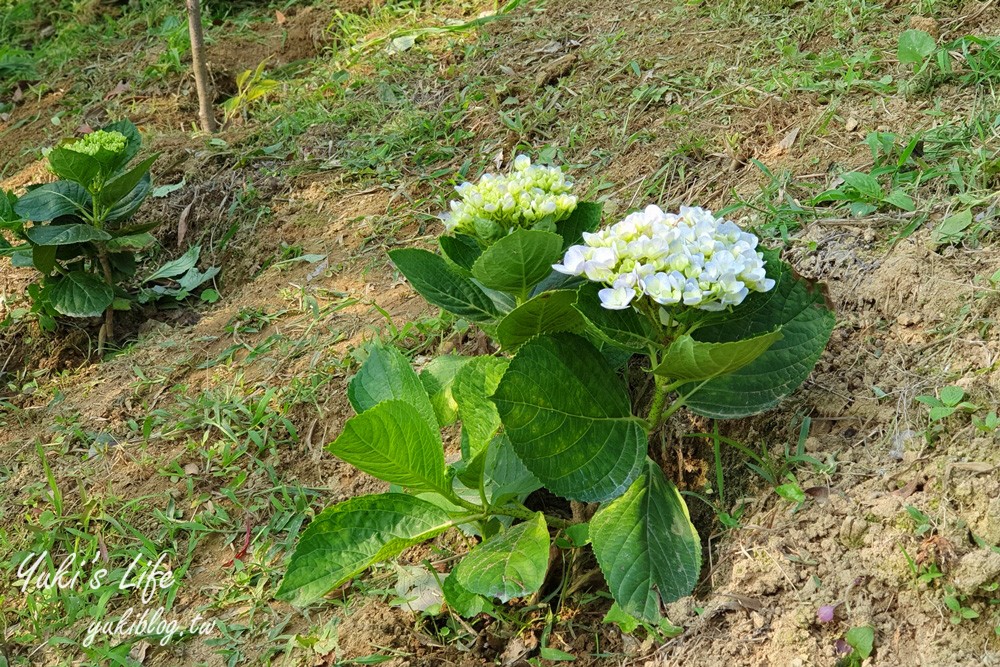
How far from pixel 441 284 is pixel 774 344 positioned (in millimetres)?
853

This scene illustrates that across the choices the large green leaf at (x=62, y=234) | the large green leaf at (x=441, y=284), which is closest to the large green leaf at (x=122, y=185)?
the large green leaf at (x=62, y=234)

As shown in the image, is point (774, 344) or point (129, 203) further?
point (129, 203)

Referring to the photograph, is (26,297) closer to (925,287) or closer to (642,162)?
(642,162)

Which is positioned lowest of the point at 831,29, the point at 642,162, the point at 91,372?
the point at 91,372

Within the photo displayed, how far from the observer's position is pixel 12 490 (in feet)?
9.11

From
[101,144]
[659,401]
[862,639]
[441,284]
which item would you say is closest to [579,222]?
[441,284]

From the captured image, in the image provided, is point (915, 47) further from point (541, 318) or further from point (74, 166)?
point (74, 166)

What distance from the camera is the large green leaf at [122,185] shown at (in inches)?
127

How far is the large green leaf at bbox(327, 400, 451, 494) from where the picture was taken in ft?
5.84

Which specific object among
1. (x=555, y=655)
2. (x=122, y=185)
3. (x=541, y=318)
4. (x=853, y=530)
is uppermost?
(x=541, y=318)

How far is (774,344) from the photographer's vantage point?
1.96m

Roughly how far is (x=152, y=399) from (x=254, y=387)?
40cm

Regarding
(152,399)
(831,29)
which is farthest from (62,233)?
(831,29)

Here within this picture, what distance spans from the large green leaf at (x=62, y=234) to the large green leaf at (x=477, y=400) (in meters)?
1.93
